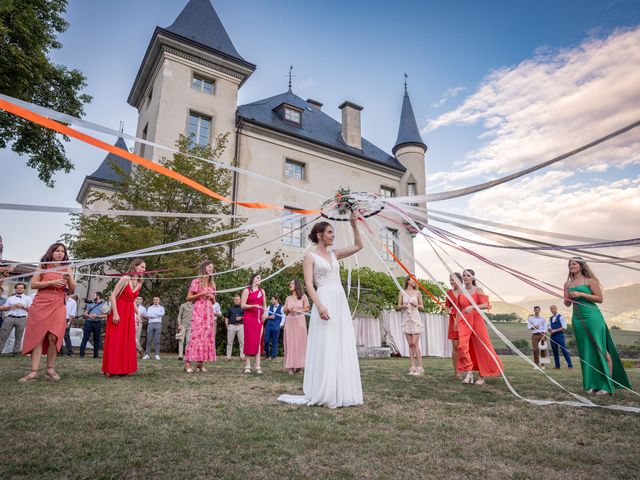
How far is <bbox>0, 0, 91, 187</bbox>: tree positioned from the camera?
38.2 ft

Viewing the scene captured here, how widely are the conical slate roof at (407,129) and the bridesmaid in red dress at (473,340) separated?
22599 mm

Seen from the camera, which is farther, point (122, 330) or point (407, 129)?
point (407, 129)

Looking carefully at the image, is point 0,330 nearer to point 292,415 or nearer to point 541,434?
point 292,415

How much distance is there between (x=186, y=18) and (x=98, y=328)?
1785 centimetres

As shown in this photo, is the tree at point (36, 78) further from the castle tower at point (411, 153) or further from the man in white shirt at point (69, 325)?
the castle tower at point (411, 153)

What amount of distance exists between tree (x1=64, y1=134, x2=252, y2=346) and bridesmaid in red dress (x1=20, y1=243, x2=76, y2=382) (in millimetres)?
7429

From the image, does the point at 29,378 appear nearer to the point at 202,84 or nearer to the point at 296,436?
the point at 296,436

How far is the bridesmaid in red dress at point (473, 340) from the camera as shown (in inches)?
267

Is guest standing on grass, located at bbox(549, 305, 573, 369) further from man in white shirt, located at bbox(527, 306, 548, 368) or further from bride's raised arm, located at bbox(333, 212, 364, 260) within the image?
bride's raised arm, located at bbox(333, 212, 364, 260)

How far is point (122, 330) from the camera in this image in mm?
6762

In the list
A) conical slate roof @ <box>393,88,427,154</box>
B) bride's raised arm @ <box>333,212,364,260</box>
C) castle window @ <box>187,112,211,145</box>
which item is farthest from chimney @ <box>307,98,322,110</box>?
bride's raised arm @ <box>333,212,364,260</box>

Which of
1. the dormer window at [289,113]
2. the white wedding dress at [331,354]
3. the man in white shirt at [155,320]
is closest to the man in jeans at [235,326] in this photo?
the man in white shirt at [155,320]

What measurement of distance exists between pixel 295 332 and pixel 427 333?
43.3ft

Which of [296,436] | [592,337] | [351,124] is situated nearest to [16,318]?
[296,436]
